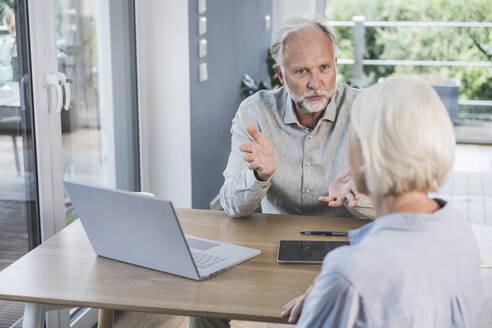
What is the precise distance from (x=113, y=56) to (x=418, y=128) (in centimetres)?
218

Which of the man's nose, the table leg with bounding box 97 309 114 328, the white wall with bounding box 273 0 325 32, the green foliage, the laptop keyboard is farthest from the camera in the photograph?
the white wall with bounding box 273 0 325 32

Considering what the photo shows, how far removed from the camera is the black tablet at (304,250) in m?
1.59

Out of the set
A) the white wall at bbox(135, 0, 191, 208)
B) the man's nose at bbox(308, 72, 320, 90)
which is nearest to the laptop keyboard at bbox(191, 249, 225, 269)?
the man's nose at bbox(308, 72, 320, 90)

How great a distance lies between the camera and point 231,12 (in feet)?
13.4

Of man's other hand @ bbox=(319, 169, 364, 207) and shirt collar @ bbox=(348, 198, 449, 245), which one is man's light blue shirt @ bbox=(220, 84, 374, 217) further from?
shirt collar @ bbox=(348, 198, 449, 245)

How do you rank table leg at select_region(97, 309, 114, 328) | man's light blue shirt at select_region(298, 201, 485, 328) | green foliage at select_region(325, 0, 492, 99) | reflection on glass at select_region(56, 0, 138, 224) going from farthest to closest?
green foliage at select_region(325, 0, 492, 99) → reflection on glass at select_region(56, 0, 138, 224) → table leg at select_region(97, 309, 114, 328) → man's light blue shirt at select_region(298, 201, 485, 328)

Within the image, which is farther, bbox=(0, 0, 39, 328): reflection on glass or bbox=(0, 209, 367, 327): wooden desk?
bbox=(0, 0, 39, 328): reflection on glass

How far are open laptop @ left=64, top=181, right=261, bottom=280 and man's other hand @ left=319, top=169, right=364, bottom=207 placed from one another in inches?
12.5

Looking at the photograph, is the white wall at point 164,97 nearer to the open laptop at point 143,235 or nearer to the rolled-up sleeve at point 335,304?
the open laptop at point 143,235

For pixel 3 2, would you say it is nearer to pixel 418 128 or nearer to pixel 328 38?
pixel 328 38

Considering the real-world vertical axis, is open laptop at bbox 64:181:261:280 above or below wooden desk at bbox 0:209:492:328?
above

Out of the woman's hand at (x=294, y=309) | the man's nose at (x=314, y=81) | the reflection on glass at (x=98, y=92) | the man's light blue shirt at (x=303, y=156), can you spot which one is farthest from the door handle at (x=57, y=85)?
the woman's hand at (x=294, y=309)

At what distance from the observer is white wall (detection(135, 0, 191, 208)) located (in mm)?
3107

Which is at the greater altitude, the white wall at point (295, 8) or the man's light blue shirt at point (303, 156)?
the white wall at point (295, 8)
